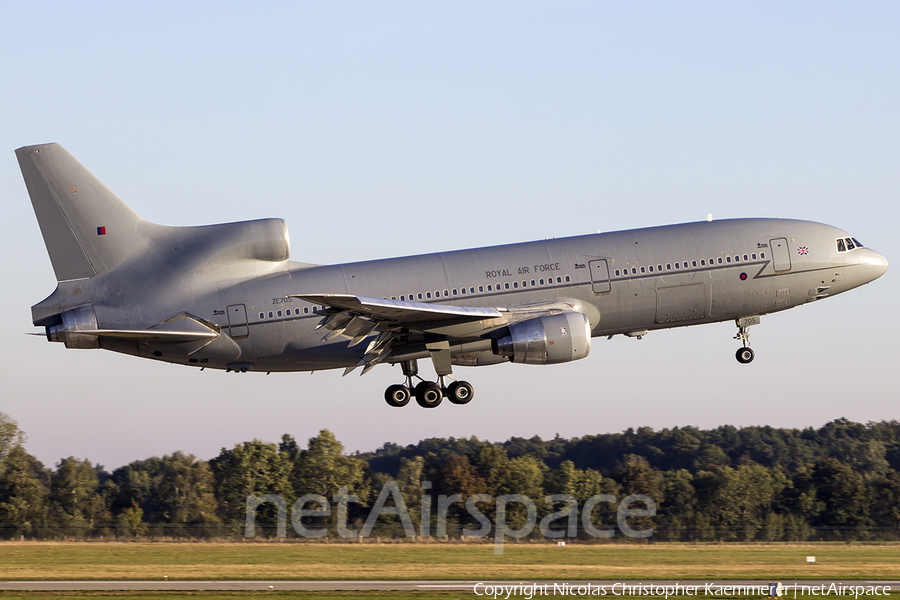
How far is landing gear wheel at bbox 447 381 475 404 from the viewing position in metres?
43.5

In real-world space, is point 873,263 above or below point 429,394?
above

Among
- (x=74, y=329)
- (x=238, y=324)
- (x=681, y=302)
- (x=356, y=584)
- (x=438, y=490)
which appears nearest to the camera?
(x=74, y=329)

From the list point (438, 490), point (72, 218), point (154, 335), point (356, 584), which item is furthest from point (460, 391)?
point (438, 490)

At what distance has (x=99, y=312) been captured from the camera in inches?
1642

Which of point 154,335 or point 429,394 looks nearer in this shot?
point 154,335

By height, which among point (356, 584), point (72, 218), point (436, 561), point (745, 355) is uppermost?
point (72, 218)

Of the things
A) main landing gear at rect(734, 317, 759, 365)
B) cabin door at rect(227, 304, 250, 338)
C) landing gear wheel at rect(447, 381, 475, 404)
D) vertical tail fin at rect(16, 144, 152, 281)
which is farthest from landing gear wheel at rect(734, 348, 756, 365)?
vertical tail fin at rect(16, 144, 152, 281)

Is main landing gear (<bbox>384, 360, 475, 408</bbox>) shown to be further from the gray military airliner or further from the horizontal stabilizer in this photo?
the horizontal stabilizer

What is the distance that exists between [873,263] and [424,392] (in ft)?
65.2

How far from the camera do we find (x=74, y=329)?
40.8 meters

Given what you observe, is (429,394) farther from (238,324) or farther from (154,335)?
(154,335)

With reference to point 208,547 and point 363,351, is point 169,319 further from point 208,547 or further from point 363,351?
point 208,547

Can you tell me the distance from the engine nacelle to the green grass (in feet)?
32.0

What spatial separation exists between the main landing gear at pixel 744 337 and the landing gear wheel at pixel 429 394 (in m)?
13.0
